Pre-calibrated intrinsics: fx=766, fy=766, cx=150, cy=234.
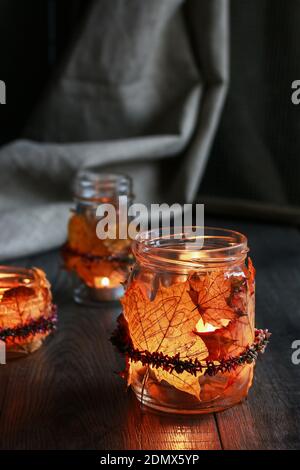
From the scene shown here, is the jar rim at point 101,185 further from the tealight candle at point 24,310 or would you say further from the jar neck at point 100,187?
the tealight candle at point 24,310

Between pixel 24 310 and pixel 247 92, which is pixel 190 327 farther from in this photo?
pixel 247 92

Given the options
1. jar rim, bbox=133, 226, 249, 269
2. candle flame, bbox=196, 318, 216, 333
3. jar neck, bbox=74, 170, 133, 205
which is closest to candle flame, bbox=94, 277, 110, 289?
jar neck, bbox=74, 170, 133, 205

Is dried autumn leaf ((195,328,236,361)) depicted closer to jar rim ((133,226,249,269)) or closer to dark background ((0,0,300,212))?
jar rim ((133,226,249,269))

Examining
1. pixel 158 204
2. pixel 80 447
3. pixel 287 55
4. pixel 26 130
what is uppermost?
pixel 287 55

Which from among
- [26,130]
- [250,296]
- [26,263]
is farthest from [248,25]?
[250,296]

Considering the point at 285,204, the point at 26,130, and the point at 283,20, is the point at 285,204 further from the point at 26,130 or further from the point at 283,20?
the point at 26,130

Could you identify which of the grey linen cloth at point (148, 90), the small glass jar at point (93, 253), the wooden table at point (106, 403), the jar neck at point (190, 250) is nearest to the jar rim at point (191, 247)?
the jar neck at point (190, 250)

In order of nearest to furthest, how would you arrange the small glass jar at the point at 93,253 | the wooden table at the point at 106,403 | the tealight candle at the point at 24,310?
the wooden table at the point at 106,403 < the tealight candle at the point at 24,310 < the small glass jar at the point at 93,253
